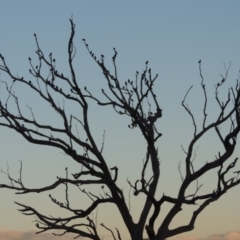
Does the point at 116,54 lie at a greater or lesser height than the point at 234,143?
greater

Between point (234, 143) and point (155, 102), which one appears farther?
point (155, 102)

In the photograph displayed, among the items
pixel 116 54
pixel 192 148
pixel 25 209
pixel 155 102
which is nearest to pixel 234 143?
pixel 192 148

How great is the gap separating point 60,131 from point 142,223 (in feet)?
9.28

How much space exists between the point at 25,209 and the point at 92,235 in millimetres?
1672

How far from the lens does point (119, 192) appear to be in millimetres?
15141

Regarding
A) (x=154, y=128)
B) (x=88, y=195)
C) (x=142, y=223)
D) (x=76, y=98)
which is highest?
(x=76, y=98)

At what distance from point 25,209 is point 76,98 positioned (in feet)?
9.24

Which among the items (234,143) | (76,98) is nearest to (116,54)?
(76,98)

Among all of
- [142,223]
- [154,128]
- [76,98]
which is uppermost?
[76,98]

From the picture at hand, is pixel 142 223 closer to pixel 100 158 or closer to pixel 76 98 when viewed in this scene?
pixel 100 158

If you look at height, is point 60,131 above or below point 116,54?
below

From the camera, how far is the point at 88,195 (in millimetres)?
15336

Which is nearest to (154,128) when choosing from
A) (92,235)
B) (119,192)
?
(119,192)

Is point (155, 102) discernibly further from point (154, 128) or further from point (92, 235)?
point (92, 235)
